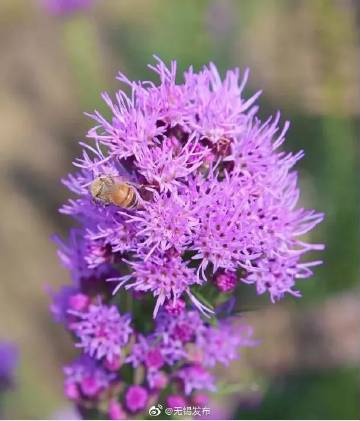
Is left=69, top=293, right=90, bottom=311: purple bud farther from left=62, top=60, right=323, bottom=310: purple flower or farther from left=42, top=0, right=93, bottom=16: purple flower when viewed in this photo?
left=42, top=0, right=93, bottom=16: purple flower

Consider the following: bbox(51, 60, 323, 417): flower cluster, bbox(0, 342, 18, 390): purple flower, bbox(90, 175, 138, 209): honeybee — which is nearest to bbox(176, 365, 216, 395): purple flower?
bbox(51, 60, 323, 417): flower cluster

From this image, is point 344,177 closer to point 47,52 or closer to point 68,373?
point 68,373

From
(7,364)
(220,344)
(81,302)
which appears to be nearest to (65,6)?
(7,364)

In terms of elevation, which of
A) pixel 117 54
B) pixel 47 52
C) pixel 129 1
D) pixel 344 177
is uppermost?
pixel 129 1

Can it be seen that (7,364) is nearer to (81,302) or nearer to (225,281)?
(81,302)

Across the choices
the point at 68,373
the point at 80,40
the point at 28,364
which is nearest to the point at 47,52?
the point at 80,40
